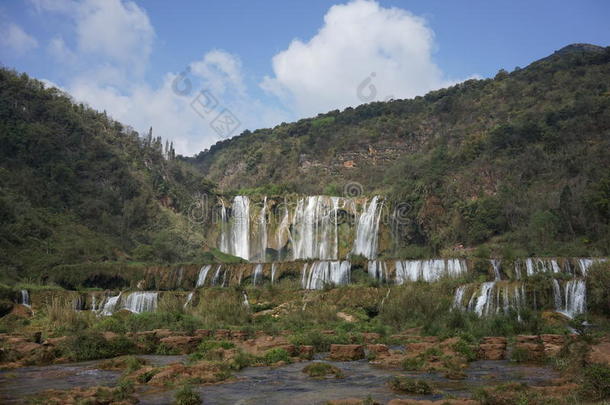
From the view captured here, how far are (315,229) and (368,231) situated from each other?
681 cm

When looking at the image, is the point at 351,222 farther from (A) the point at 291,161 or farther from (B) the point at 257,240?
(A) the point at 291,161

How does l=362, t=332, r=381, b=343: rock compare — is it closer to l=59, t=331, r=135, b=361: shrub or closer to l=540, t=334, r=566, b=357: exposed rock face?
l=540, t=334, r=566, b=357: exposed rock face

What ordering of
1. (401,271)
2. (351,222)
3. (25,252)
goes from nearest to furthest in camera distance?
(401,271) → (25,252) → (351,222)

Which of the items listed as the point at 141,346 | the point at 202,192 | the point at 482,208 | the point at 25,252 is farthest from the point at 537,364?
the point at 202,192

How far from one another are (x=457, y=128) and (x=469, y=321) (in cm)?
5960

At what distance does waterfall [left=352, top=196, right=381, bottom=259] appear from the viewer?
183 feet

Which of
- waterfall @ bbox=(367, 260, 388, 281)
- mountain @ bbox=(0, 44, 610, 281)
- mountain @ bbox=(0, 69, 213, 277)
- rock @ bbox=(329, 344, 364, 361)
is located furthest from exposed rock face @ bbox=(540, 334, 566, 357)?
mountain @ bbox=(0, 69, 213, 277)

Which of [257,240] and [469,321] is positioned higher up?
[257,240]

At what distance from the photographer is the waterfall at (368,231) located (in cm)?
5578

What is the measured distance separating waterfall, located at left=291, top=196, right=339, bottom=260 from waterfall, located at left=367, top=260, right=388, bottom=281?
2165cm

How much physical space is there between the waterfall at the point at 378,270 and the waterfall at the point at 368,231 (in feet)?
60.8

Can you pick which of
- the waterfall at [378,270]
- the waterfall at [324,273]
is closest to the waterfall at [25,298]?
the waterfall at [324,273]

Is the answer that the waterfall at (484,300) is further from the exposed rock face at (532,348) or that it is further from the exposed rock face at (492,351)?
the exposed rock face at (492,351)

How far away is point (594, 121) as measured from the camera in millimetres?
53375
